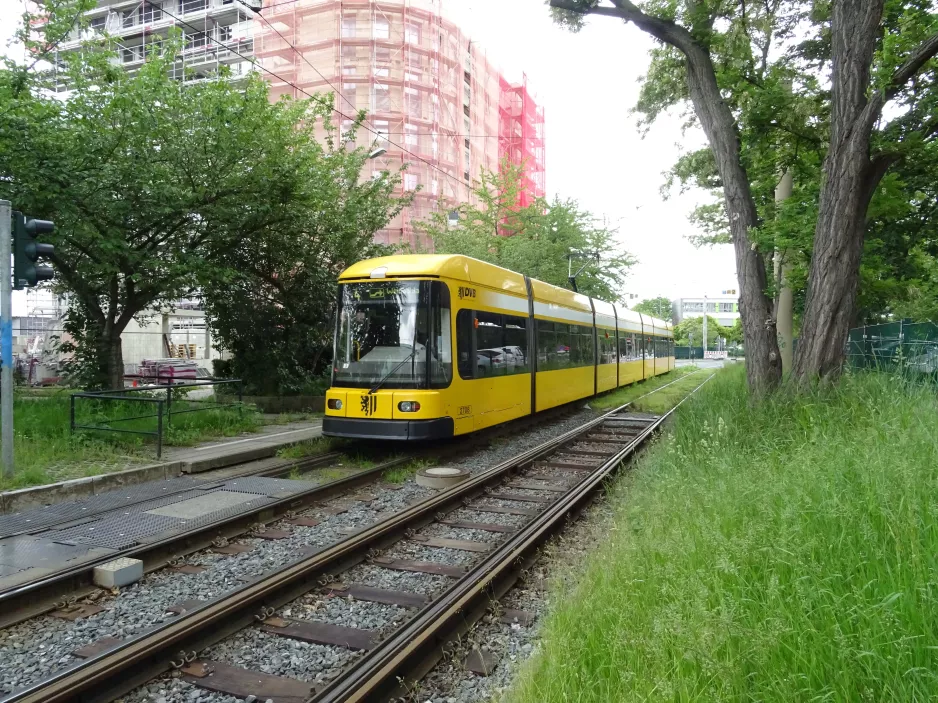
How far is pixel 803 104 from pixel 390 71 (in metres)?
27.0

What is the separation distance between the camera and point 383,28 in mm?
33500

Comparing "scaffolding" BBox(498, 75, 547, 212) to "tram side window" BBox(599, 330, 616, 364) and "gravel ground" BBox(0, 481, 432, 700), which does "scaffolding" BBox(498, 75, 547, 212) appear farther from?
"gravel ground" BBox(0, 481, 432, 700)

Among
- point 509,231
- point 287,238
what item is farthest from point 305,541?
point 509,231

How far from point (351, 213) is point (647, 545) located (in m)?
14.1

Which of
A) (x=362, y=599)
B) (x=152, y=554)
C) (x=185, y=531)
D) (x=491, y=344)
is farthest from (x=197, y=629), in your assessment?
(x=491, y=344)

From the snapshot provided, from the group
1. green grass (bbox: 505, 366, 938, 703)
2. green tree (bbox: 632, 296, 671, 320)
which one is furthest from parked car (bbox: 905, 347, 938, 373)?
green tree (bbox: 632, 296, 671, 320)

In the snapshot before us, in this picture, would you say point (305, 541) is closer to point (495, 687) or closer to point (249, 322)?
point (495, 687)

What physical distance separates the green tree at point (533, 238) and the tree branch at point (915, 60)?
17.9m

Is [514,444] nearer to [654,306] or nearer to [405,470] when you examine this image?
[405,470]

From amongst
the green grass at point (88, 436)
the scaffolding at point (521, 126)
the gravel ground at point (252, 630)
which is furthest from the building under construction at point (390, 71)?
the gravel ground at point (252, 630)

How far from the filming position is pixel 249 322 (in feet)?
54.7

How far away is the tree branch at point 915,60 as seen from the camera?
8000 mm

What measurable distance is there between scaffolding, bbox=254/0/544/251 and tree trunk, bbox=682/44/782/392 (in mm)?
20262

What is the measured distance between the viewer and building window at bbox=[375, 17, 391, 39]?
33.4 metres
